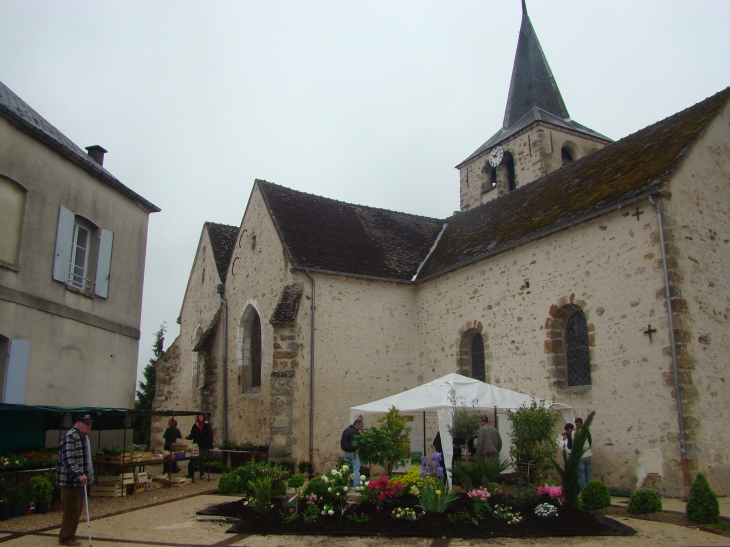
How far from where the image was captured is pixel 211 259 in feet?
71.1

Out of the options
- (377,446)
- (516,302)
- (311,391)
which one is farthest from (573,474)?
(311,391)

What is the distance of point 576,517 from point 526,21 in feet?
79.6

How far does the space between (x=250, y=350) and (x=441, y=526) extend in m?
11.7

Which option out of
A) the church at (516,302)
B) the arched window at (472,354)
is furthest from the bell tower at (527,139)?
the arched window at (472,354)

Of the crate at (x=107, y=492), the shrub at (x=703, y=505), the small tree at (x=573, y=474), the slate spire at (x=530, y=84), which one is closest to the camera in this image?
the shrub at (x=703, y=505)

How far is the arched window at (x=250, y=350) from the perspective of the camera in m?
17.9

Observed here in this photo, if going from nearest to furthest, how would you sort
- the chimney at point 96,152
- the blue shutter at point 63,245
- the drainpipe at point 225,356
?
the blue shutter at point 63,245
the chimney at point 96,152
the drainpipe at point 225,356

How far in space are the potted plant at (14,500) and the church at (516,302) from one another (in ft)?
21.2

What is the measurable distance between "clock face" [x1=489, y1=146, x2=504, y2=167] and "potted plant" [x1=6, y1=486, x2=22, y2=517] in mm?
19325

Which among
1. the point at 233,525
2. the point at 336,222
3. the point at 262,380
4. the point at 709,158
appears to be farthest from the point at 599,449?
the point at 336,222

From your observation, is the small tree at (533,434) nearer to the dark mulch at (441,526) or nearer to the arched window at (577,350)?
the arched window at (577,350)

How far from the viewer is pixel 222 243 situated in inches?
875

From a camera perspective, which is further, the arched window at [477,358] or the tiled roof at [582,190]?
the arched window at [477,358]

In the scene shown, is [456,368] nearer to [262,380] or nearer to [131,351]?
[262,380]
